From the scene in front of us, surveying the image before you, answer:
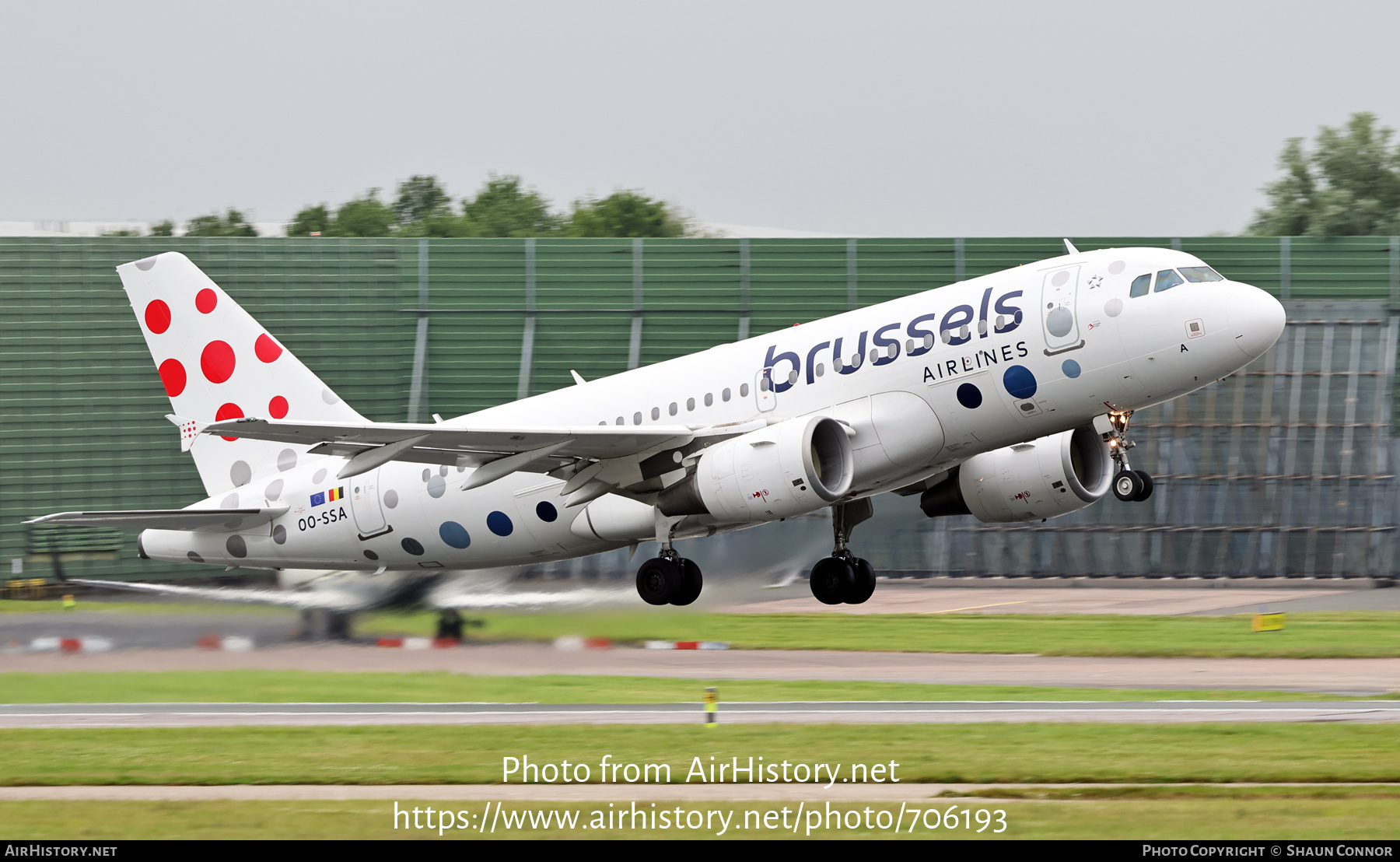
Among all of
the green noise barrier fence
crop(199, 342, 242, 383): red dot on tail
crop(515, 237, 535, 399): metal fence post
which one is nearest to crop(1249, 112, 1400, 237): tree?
the green noise barrier fence

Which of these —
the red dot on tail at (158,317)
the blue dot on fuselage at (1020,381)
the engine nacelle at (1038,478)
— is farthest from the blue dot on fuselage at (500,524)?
the blue dot on fuselage at (1020,381)

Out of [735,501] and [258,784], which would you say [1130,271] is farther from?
[258,784]

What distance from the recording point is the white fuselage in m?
23.8

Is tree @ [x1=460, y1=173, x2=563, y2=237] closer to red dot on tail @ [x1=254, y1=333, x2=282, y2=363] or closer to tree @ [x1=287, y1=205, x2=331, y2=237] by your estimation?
tree @ [x1=287, y1=205, x2=331, y2=237]

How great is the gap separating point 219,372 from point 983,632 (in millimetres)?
18805

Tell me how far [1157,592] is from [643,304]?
17993 millimetres

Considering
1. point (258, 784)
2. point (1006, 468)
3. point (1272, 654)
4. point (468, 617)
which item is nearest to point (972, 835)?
point (258, 784)

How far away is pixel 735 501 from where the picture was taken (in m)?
25.2

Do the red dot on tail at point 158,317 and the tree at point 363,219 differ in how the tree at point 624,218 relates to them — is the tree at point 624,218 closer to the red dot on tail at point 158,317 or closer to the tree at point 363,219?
the tree at point 363,219

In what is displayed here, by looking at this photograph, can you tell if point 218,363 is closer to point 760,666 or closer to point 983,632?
point 760,666

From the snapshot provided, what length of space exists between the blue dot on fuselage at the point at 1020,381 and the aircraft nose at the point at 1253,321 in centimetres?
303

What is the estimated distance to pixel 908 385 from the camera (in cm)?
2528

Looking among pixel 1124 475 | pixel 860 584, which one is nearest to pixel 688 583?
pixel 860 584

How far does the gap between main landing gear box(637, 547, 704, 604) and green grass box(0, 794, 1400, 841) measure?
29.7ft
